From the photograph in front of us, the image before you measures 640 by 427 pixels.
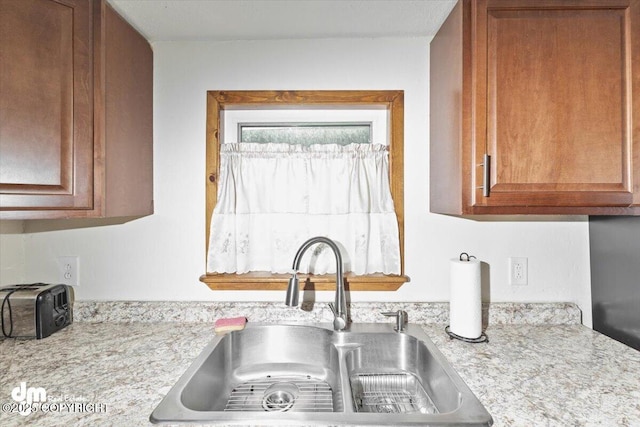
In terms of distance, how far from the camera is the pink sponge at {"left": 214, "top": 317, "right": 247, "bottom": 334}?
1326 mm

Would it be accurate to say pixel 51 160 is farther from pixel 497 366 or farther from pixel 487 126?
pixel 497 366

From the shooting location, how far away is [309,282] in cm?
144

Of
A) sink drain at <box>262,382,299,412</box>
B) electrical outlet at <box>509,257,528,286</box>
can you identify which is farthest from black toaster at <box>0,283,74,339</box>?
electrical outlet at <box>509,257,528,286</box>

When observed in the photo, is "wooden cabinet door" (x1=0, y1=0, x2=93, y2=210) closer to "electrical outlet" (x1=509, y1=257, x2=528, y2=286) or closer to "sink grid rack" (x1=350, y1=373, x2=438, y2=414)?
"sink grid rack" (x1=350, y1=373, x2=438, y2=414)

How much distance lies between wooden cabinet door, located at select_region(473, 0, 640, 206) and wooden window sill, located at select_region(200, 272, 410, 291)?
549mm

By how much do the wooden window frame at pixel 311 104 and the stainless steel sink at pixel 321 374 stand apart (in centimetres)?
17

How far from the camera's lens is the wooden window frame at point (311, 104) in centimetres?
144

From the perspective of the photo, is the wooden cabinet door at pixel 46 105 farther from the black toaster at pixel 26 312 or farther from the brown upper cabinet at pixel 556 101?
the brown upper cabinet at pixel 556 101

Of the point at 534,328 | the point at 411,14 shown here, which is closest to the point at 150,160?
the point at 411,14

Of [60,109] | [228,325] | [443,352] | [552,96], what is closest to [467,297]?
[443,352]

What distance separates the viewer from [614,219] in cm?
131

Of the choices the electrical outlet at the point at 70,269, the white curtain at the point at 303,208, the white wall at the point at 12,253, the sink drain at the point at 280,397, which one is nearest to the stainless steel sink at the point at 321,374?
the sink drain at the point at 280,397

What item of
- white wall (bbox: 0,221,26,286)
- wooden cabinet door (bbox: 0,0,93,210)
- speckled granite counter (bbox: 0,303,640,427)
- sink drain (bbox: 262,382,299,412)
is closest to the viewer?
speckled granite counter (bbox: 0,303,640,427)

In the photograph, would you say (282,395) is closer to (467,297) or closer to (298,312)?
(298,312)
